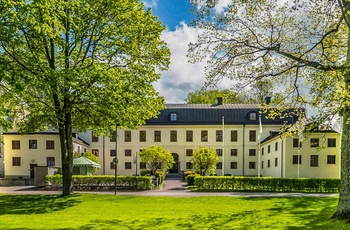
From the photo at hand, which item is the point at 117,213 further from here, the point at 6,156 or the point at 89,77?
the point at 6,156

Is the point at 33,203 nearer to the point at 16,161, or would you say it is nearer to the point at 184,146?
the point at 16,161

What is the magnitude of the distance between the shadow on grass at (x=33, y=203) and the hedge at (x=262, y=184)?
8.86 meters

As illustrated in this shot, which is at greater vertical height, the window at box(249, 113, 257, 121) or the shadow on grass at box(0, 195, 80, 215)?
the window at box(249, 113, 257, 121)

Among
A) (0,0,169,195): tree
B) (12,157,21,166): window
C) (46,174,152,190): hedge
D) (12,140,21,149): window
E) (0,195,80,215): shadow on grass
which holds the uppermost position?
(0,0,169,195): tree

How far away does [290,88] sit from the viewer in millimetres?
11734

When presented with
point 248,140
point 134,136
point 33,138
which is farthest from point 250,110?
point 33,138

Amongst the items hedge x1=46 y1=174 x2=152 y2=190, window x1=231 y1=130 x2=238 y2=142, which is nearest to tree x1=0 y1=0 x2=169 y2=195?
hedge x1=46 y1=174 x2=152 y2=190

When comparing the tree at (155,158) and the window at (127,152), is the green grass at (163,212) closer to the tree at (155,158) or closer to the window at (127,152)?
the tree at (155,158)

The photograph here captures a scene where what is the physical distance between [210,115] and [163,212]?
30521mm

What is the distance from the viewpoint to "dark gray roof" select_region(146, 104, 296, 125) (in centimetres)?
4194

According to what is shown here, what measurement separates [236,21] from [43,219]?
9.50 m

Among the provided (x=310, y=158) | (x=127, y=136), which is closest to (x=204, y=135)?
(x=127, y=136)

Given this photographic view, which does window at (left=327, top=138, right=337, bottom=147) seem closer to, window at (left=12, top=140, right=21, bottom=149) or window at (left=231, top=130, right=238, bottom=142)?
window at (left=231, top=130, right=238, bottom=142)

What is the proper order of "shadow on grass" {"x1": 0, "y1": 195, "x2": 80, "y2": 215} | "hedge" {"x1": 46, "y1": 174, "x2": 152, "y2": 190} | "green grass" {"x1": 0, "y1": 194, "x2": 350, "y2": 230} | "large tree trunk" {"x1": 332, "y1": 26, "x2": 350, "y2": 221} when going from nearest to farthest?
"large tree trunk" {"x1": 332, "y1": 26, "x2": 350, "y2": 221} < "green grass" {"x1": 0, "y1": 194, "x2": 350, "y2": 230} < "shadow on grass" {"x1": 0, "y1": 195, "x2": 80, "y2": 215} < "hedge" {"x1": 46, "y1": 174, "x2": 152, "y2": 190}
